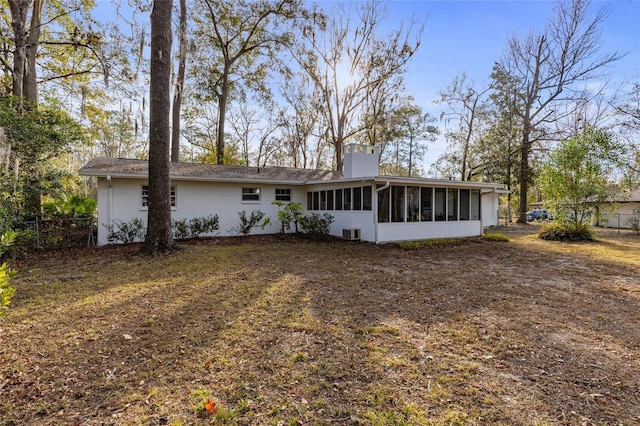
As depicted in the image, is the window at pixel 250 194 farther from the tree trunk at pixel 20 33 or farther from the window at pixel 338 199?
the tree trunk at pixel 20 33

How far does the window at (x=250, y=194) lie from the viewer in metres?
12.1

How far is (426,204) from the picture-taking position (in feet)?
36.7

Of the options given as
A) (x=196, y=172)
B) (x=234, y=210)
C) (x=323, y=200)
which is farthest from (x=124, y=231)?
(x=323, y=200)

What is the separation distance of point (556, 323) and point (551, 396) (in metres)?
1.88

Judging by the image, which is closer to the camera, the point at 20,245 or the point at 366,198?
the point at 20,245

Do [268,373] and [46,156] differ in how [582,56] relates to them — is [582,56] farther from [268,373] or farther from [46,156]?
[46,156]

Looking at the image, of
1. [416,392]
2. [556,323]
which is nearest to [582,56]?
[556,323]

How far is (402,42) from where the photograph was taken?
1828 centimetres

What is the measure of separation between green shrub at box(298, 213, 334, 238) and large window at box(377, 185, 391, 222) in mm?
2097

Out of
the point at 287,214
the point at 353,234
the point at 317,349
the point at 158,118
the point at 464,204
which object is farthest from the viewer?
the point at 464,204

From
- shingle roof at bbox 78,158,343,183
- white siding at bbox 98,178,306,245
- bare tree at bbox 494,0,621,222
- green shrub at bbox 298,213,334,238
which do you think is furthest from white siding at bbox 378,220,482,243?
bare tree at bbox 494,0,621,222

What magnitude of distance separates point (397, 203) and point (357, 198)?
4.57 feet

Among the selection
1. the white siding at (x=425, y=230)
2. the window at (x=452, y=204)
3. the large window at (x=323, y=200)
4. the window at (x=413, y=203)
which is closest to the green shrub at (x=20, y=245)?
the large window at (x=323, y=200)

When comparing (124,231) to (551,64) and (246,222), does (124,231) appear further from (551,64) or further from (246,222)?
(551,64)
